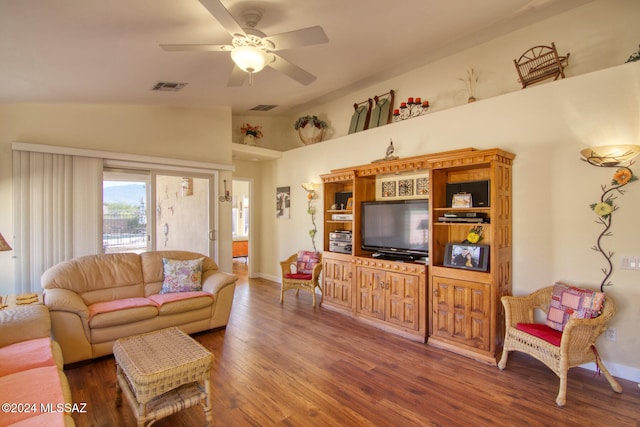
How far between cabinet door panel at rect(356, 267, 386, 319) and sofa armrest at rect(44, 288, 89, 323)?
9.95ft

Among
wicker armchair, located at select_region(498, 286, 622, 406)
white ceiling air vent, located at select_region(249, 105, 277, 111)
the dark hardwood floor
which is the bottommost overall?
the dark hardwood floor

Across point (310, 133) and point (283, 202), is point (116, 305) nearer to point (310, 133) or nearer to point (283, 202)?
point (283, 202)

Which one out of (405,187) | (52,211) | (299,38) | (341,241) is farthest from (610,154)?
(52,211)

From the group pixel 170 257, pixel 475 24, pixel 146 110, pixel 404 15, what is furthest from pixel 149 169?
pixel 475 24

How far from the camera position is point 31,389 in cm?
172

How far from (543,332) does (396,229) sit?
1864 millimetres

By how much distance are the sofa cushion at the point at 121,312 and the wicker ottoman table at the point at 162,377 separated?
87 centimetres

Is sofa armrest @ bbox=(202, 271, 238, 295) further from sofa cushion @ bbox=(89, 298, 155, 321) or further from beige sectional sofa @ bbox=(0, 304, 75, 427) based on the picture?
beige sectional sofa @ bbox=(0, 304, 75, 427)

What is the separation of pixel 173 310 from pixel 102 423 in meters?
1.35

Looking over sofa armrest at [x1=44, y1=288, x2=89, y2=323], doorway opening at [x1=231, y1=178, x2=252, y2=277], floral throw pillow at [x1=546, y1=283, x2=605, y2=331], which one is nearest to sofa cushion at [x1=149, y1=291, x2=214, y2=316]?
sofa armrest at [x1=44, y1=288, x2=89, y2=323]

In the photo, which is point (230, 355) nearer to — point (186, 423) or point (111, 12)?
point (186, 423)

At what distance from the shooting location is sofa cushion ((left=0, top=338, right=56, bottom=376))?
6.46ft

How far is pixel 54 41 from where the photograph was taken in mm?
2389

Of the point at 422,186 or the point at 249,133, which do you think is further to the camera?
the point at 249,133
